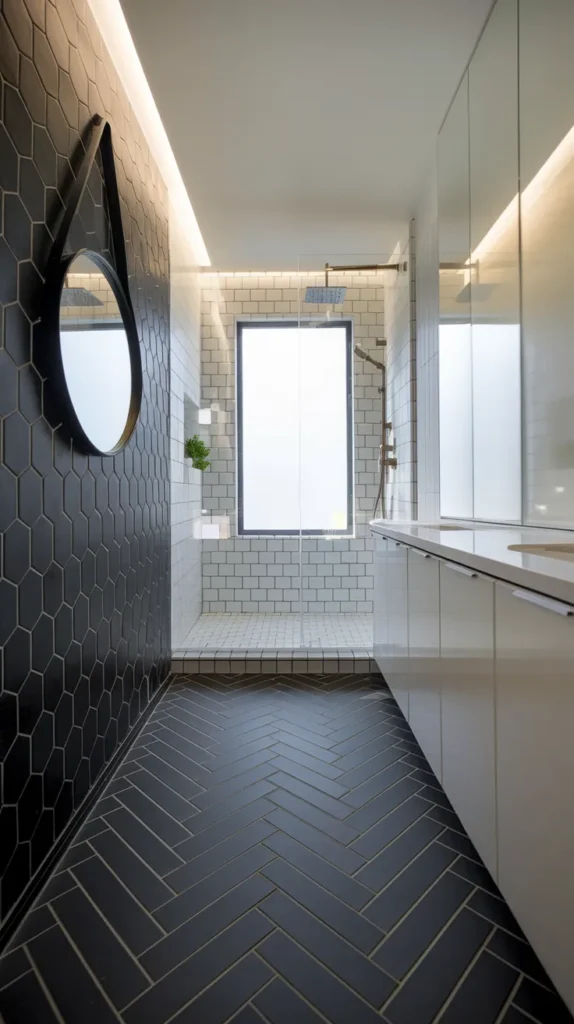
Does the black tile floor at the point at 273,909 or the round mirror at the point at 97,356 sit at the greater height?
the round mirror at the point at 97,356

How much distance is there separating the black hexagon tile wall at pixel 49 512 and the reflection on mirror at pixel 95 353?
0.31ft

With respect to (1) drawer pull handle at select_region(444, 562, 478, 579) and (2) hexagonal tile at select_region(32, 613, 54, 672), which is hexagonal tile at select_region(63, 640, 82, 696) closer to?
(2) hexagonal tile at select_region(32, 613, 54, 672)

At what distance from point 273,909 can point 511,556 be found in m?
1.04

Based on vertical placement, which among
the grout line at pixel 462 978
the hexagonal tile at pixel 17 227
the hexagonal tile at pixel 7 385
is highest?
the hexagonal tile at pixel 17 227

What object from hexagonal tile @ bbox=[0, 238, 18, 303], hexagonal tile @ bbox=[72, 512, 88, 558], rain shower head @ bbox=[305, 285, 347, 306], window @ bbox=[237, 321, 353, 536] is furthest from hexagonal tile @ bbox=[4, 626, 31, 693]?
rain shower head @ bbox=[305, 285, 347, 306]

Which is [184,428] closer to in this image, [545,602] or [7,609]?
[7,609]

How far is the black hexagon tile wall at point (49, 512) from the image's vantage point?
1325 millimetres

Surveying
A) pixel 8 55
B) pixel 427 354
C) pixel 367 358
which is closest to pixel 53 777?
pixel 8 55

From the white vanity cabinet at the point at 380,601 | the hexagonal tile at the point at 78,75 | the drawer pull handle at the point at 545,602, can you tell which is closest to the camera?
the drawer pull handle at the point at 545,602

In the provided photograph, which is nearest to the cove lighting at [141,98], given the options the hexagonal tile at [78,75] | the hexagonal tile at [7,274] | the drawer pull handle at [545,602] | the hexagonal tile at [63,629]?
the hexagonal tile at [78,75]

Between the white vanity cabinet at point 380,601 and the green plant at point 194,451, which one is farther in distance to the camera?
the green plant at point 194,451

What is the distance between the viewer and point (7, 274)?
1.32 m

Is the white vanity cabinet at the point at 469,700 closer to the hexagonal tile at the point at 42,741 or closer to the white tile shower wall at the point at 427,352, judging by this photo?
the hexagonal tile at the point at 42,741

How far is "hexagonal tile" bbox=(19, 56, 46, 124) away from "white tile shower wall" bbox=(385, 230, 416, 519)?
97.2 inches
